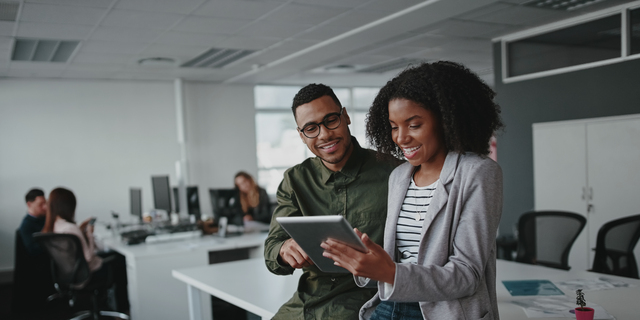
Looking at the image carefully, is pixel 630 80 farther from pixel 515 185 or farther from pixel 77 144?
pixel 77 144

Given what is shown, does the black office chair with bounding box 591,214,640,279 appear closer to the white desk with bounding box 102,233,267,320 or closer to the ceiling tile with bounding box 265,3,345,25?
the ceiling tile with bounding box 265,3,345,25

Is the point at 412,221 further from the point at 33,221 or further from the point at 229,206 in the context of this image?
the point at 33,221

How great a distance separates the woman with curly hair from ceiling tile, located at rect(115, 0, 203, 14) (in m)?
3.08

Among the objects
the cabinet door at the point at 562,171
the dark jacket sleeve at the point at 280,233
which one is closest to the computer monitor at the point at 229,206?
the cabinet door at the point at 562,171

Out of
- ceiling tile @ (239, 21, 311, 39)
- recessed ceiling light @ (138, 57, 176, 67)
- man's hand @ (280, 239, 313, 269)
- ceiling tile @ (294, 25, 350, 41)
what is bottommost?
man's hand @ (280, 239, 313, 269)

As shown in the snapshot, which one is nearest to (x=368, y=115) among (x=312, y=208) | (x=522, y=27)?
(x=312, y=208)

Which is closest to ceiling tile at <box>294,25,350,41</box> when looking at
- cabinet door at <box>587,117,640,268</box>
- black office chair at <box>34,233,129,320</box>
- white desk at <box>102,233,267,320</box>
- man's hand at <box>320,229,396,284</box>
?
white desk at <box>102,233,267,320</box>

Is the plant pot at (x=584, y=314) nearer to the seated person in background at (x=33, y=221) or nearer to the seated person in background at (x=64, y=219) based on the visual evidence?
the seated person in background at (x=64, y=219)

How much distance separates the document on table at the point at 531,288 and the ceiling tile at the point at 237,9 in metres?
2.86

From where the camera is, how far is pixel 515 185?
6.09 meters

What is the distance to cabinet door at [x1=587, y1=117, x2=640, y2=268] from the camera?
4502 mm

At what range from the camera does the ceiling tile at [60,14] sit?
4.16 m

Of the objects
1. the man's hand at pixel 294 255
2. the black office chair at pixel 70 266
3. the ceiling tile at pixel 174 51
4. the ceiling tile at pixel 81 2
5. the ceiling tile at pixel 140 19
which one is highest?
the ceiling tile at pixel 81 2

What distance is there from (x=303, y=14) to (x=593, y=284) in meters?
3.23
